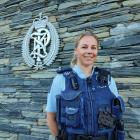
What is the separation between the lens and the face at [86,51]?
8.65 ft

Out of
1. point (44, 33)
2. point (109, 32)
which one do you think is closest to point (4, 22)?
point (44, 33)

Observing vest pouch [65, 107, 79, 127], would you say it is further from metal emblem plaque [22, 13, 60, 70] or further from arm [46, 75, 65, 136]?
metal emblem plaque [22, 13, 60, 70]

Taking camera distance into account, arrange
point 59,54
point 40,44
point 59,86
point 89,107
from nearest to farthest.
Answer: point 89,107, point 59,86, point 59,54, point 40,44

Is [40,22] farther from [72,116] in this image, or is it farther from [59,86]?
[72,116]

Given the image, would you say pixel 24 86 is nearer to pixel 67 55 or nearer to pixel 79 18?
pixel 67 55

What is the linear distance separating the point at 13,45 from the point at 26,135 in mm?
1120

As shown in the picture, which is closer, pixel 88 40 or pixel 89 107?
pixel 89 107

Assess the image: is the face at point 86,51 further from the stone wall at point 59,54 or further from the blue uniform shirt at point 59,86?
the stone wall at point 59,54

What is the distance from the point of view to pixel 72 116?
255cm

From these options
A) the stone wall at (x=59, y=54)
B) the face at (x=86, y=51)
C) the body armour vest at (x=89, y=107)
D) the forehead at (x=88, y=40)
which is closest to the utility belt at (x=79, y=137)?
the body armour vest at (x=89, y=107)

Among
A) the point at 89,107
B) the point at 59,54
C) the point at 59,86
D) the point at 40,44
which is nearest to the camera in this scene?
the point at 89,107

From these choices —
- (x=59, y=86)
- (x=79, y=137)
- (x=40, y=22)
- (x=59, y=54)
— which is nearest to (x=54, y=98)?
(x=59, y=86)

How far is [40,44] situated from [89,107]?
1.99 m

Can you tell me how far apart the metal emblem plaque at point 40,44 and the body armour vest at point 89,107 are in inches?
64.1
